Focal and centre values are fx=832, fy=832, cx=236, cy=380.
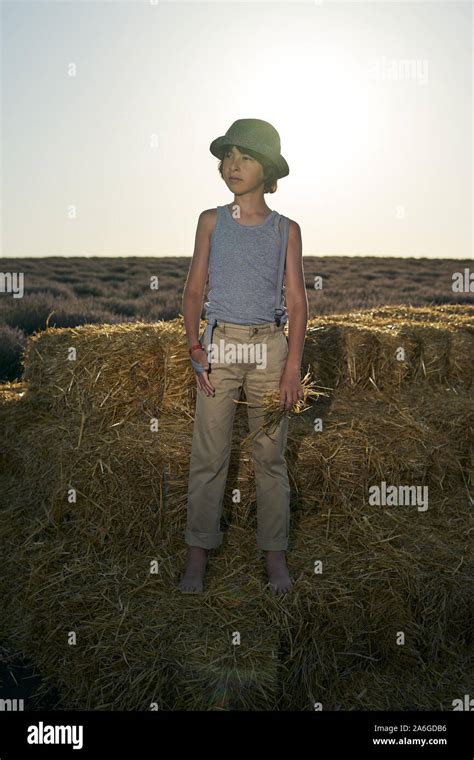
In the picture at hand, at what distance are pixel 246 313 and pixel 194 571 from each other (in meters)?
1.45

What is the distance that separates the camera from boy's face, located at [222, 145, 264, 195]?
431 centimetres

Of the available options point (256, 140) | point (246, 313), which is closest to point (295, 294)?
point (246, 313)

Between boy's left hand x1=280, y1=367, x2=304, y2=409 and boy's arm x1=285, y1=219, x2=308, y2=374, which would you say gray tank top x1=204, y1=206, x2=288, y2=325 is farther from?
boy's left hand x1=280, y1=367, x2=304, y2=409

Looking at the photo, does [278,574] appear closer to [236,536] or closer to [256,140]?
[236,536]

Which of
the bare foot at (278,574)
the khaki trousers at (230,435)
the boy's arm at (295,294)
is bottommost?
the bare foot at (278,574)

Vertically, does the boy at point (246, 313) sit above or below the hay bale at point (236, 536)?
above

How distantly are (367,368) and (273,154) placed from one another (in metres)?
2.74

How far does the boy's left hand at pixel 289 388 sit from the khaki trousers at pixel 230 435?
0.07 meters

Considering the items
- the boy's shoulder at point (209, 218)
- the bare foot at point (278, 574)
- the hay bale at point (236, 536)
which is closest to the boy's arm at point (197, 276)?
the boy's shoulder at point (209, 218)

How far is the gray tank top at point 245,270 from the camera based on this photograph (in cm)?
433

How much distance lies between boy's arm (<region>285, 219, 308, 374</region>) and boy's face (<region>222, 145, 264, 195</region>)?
0.30m

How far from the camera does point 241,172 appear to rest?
4.31 m

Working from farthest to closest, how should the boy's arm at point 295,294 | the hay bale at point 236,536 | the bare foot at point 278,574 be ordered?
the bare foot at point 278,574 < the boy's arm at point 295,294 < the hay bale at point 236,536

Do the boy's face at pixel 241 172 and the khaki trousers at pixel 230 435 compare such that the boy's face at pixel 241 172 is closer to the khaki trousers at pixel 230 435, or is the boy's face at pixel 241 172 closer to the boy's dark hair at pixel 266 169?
the boy's dark hair at pixel 266 169
